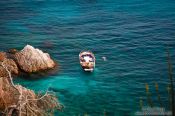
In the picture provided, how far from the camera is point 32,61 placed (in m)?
56.1

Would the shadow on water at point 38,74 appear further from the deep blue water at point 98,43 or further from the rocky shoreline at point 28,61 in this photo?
the rocky shoreline at point 28,61

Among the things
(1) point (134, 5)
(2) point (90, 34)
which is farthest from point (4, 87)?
(1) point (134, 5)

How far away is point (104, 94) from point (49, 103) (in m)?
15.5

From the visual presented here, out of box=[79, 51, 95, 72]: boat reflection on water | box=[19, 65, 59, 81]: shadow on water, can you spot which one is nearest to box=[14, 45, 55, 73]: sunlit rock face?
box=[19, 65, 59, 81]: shadow on water

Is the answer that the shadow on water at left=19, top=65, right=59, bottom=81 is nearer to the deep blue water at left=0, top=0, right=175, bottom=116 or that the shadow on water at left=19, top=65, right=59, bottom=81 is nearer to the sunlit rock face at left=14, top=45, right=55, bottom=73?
the deep blue water at left=0, top=0, right=175, bottom=116

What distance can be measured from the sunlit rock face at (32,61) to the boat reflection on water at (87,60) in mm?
5524

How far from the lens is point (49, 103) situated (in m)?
34.0

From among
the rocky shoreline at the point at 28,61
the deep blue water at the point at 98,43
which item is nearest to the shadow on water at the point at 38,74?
the deep blue water at the point at 98,43

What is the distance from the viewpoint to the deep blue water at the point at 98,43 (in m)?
47.7

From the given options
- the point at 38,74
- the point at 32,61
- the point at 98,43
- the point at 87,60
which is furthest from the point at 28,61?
the point at 98,43

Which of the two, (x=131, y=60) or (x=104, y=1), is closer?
(x=131, y=60)

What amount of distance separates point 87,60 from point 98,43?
12475 mm

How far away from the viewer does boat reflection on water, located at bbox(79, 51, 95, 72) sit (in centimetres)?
5562

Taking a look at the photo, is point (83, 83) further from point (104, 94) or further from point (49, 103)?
point (49, 103)
